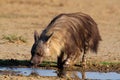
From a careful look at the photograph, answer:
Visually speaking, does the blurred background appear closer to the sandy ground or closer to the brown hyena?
the sandy ground

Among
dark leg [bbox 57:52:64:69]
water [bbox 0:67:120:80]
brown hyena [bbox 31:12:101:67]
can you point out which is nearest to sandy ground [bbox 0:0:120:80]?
brown hyena [bbox 31:12:101:67]

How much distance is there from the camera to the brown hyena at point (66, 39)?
1274cm

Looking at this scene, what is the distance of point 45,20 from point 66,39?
11056 mm

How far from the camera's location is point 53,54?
1295 centimetres

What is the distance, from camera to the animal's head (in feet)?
41.4

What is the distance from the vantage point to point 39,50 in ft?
41.5

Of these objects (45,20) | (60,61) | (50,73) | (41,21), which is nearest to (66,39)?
(60,61)

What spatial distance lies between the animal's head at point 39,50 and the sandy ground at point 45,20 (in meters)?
0.83

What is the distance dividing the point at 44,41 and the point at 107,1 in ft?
61.3

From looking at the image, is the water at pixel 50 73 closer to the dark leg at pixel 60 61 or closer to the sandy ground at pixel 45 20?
the dark leg at pixel 60 61

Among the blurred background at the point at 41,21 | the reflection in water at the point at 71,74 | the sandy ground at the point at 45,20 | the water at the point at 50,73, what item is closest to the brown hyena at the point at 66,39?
the reflection in water at the point at 71,74

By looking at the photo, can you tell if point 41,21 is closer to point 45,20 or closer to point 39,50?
point 45,20

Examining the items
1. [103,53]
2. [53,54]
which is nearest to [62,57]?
[53,54]

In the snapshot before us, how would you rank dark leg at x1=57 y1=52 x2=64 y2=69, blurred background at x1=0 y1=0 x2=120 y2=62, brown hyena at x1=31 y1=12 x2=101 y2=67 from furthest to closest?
blurred background at x1=0 y1=0 x2=120 y2=62, dark leg at x1=57 y1=52 x2=64 y2=69, brown hyena at x1=31 y1=12 x2=101 y2=67
